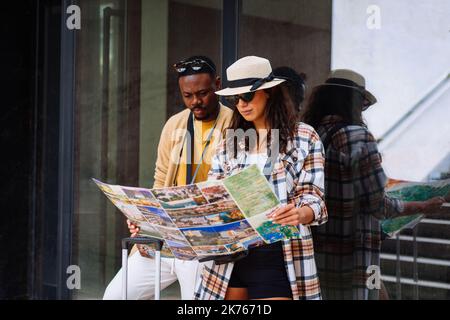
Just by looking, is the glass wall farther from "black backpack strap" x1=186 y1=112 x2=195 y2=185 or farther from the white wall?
"black backpack strap" x1=186 y1=112 x2=195 y2=185

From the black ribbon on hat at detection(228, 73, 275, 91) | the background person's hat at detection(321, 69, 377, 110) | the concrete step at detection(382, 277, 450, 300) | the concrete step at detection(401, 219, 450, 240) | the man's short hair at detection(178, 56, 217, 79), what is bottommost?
the concrete step at detection(382, 277, 450, 300)

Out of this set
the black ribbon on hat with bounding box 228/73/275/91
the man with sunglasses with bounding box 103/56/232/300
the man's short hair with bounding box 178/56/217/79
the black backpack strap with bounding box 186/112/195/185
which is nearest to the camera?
the black ribbon on hat with bounding box 228/73/275/91

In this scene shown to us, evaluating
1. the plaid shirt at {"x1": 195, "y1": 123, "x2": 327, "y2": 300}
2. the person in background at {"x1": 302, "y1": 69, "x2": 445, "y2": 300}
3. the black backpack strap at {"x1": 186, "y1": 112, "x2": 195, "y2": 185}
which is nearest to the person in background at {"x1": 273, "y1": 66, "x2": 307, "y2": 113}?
the person in background at {"x1": 302, "y1": 69, "x2": 445, "y2": 300}

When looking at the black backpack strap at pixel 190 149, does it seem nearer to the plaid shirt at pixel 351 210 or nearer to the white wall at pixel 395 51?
the plaid shirt at pixel 351 210

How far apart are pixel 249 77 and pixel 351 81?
3.46 ft

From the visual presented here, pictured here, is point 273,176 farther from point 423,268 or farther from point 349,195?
point 423,268

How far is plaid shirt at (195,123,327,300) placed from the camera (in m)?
3.46

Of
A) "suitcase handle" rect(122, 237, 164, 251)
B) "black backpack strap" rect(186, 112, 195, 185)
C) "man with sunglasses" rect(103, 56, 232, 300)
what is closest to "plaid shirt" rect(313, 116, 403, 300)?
"man with sunglasses" rect(103, 56, 232, 300)

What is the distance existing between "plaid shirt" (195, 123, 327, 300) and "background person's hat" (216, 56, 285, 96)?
0.88 feet

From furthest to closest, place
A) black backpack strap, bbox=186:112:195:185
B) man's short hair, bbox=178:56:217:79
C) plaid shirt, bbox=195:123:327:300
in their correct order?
man's short hair, bbox=178:56:217:79, black backpack strap, bbox=186:112:195:185, plaid shirt, bbox=195:123:327:300

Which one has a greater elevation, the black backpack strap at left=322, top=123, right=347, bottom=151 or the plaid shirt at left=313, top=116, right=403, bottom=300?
the black backpack strap at left=322, top=123, right=347, bottom=151

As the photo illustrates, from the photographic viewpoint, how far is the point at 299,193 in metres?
3.49

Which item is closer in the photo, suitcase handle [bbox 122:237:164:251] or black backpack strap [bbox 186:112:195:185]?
suitcase handle [bbox 122:237:164:251]

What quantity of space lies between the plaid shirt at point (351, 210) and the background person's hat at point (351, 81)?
0.18m
